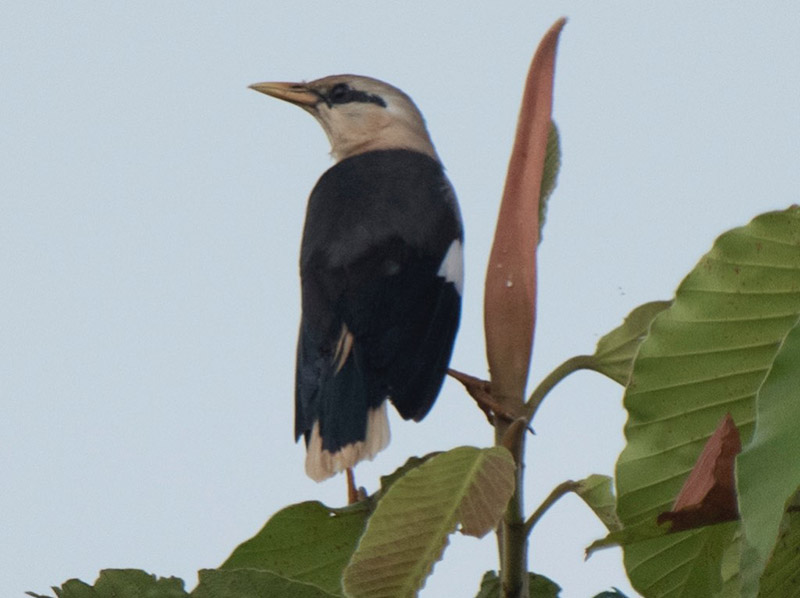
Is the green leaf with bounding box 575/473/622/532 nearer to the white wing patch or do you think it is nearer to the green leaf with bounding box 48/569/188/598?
the green leaf with bounding box 48/569/188/598

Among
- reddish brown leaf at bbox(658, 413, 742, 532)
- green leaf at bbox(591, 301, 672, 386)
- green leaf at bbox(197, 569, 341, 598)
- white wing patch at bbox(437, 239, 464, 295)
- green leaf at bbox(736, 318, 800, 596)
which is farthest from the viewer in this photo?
white wing patch at bbox(437, 239, 464, 295)

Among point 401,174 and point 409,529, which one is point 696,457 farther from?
point 401,174

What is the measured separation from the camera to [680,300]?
1.77m

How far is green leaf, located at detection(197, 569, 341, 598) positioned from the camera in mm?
1810

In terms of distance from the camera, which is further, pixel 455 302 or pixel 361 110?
pixel 361 110

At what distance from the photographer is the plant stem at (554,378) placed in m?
2.00

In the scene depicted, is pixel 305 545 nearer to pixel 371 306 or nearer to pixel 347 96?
pixel 371 306

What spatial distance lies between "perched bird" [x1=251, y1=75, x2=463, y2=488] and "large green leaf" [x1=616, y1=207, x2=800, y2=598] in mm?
1176

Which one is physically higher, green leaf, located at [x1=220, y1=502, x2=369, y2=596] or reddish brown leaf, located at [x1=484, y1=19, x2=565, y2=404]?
reddish brown leaf, located at [x1=484, y1=19, x2=565, y2=404]

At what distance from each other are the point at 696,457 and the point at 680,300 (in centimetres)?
26

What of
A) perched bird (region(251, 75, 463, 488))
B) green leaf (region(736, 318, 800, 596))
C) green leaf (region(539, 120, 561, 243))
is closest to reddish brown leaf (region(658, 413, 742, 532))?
green leaf (region(736, 318, 800, 596))

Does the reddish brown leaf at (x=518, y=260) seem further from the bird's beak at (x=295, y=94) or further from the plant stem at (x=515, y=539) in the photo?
the bird's beak at (x=295, y=94)

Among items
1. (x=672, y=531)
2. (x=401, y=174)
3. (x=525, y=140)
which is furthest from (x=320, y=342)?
(x=672, y=531)

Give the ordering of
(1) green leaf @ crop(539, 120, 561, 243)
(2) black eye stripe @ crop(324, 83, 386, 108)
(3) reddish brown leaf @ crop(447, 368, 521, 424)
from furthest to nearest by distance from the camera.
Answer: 1. (2) black eye stripe @ crop(324, 83, 386, 108)
2. (1) green leaf @ crop(539, 120, 561, 243)
3. (3) reddish brown leaf @ crop(447, 368, 521, 424)
